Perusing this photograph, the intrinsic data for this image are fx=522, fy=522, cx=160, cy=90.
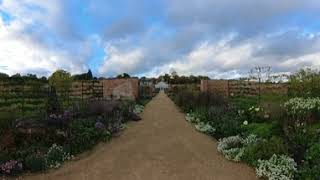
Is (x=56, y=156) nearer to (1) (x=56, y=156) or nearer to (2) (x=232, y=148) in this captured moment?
(1) (x=56, y=156)

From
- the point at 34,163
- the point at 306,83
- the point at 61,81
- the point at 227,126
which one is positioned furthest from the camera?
the point at 61,81

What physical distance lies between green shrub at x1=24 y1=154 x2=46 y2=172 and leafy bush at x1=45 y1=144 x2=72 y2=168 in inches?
9.4

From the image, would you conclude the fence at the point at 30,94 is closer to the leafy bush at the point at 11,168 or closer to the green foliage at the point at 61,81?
the green foliage at the point at 61,81

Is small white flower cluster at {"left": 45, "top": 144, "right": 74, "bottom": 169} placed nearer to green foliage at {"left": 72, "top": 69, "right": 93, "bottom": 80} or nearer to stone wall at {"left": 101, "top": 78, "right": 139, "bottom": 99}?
stone wall at {"left": 101, "top": 78, "right": 139, "bottom": 99}

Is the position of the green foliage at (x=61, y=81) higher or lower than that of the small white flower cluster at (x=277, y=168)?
higher

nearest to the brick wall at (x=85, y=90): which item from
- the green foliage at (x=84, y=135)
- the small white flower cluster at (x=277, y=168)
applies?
the green foliage at (x=84, y=135)

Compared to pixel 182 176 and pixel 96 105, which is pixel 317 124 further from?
pixel 96 105

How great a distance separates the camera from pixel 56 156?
12.3 m

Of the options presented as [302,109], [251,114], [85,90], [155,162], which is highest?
[85,90]

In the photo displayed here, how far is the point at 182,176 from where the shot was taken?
415 inches

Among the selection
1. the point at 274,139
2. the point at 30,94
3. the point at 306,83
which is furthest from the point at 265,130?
the point at 30,94

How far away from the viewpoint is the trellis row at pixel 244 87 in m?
31.5

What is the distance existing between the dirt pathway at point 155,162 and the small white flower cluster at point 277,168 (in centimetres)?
40

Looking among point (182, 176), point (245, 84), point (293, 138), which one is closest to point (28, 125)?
point (182, 176)
